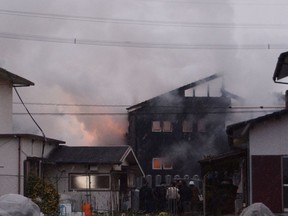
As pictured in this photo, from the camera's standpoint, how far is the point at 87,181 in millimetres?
29625

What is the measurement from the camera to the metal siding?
22.8 meters

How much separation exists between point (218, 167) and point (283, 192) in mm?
9607

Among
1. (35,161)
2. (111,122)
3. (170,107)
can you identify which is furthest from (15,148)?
(170,107)

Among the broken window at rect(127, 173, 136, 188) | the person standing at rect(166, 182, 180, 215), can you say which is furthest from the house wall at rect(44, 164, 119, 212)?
the broken window at rect(127, 173, 136, 188)

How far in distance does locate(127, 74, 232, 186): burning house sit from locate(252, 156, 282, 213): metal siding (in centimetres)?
2446

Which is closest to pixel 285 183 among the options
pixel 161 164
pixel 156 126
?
pixel 161 164

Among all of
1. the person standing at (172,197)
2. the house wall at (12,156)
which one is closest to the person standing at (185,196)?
the person standing at (172,197)

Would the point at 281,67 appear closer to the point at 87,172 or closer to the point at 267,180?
the point at 267,180

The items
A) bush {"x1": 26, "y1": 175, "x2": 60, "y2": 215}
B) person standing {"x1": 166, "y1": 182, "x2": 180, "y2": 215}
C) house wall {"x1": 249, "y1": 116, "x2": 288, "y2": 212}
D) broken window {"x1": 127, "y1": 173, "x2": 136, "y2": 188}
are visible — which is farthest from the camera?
broken window {"x1": 127, "y1": 173, "x2": 136, "y2": 188}

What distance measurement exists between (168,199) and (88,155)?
387cm

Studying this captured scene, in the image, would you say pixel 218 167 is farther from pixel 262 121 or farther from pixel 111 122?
pixel 111 122

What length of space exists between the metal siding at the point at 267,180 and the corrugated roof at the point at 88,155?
7618 millimetres

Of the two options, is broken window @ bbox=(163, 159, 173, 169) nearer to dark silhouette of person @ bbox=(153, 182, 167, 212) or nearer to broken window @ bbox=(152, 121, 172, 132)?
broken window @ bbox=(152, 121, 172, 132)

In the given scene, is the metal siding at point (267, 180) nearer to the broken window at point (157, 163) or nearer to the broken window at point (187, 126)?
the broken window at point (157, 163)
